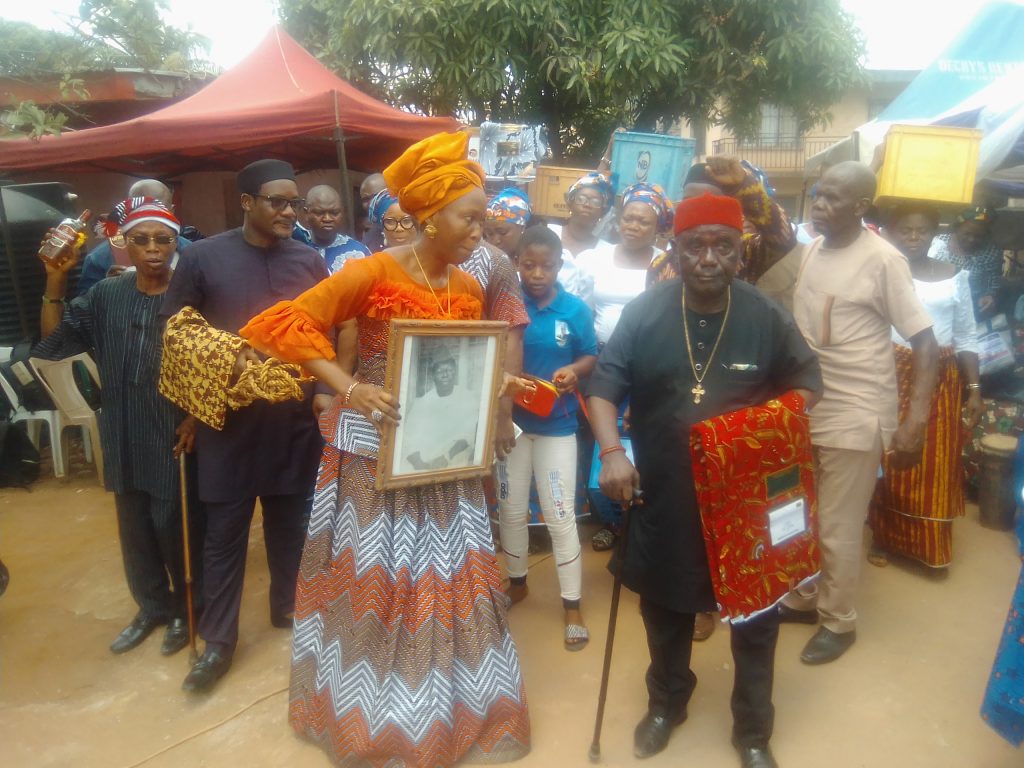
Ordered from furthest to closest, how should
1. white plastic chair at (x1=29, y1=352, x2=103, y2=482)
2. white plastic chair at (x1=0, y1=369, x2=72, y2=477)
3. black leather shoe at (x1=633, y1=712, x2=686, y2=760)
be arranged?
white plastic chair at (x1=0, y1=369, x2=72, y2=477) → white plastic chair at (x1=29, y1=352, x2=103, y2=482) → black leather shoe at (x1=633, y1=712, x2=686, y2=760)

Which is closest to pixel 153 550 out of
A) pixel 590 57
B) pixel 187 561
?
pixel 187 561

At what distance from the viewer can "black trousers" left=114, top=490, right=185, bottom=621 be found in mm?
3539

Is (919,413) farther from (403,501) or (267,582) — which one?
(267,582)

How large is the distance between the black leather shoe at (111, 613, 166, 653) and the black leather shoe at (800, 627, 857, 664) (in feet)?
9.99

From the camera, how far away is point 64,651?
3.66 metres

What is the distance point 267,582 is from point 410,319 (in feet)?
8.35

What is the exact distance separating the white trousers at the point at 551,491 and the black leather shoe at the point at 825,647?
3.42 ft

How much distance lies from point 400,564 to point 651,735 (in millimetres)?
1127

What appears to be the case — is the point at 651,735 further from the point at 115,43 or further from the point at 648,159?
the point at 115,43

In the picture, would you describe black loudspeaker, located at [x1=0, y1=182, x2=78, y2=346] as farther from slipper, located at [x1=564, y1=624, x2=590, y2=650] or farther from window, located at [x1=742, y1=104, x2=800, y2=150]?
window, located at [x1=742, y1=104, x2=800, y2=150]

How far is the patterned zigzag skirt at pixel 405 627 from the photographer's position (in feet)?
8.73

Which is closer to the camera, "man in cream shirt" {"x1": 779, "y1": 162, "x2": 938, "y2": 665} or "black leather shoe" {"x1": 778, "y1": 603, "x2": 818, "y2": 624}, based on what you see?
"man in cream shirt" {"x1": 779, "y1": 162, "x2": 938, "y2": 665}

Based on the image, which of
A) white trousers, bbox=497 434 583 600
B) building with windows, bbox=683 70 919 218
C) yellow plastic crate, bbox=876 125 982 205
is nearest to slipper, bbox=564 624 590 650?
white trousers, bbox=497 434 583 600

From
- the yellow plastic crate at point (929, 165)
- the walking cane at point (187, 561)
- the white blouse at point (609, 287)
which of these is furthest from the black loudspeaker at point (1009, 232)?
the walking cane at point (187, 561)
